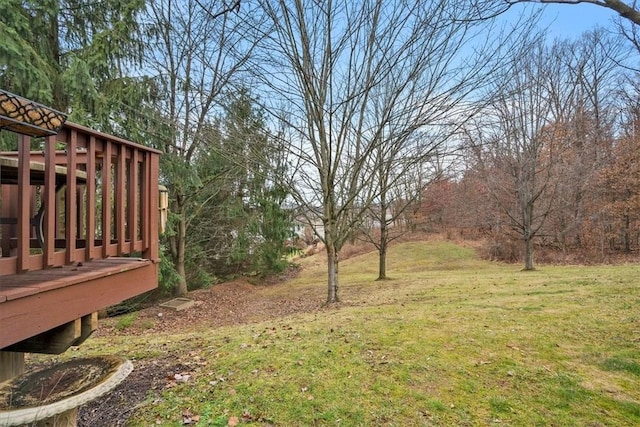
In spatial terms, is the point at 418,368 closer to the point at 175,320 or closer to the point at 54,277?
the point at 54,277

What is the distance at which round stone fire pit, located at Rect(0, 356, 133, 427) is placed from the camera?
5.72 feet

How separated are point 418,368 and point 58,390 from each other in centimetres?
255

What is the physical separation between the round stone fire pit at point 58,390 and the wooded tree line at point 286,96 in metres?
2.74

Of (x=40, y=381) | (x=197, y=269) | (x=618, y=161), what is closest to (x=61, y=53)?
(x=197, y=269)

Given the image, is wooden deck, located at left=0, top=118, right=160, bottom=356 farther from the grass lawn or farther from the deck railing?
the grass lawn

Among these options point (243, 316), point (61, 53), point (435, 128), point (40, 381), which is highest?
point (61, 53)

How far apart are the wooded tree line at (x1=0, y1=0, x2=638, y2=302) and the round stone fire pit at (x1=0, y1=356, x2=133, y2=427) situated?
274 cm

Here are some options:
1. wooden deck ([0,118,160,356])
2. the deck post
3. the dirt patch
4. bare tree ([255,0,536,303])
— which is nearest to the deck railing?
wooden deck ([0,118,160,356])

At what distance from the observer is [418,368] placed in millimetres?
2926

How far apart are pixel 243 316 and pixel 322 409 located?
4.57 metres

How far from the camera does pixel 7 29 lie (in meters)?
5.39

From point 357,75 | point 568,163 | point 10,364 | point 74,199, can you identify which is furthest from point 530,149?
point 10,364

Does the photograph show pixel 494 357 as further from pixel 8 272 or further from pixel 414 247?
pixel 414 247

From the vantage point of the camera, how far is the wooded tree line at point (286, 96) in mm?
5297
